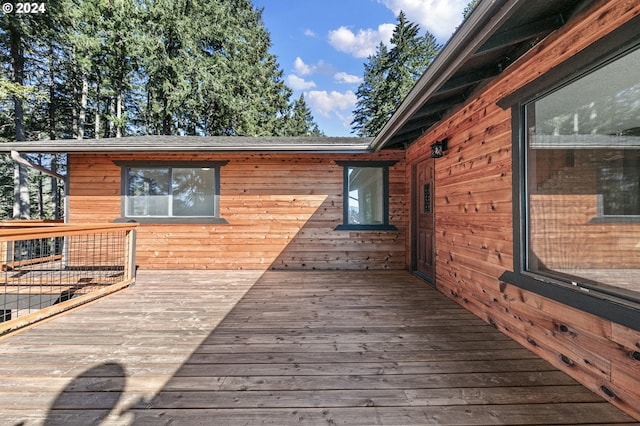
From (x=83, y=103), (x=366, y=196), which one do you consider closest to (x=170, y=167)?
(x=366, y=196)

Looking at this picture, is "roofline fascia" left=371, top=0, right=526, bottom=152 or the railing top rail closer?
"roofline fascia" left=371, top=0, right=526, bottom=152

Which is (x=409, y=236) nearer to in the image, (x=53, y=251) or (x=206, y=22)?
(x=53, y=251)

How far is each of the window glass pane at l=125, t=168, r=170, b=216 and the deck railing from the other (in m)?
0.64

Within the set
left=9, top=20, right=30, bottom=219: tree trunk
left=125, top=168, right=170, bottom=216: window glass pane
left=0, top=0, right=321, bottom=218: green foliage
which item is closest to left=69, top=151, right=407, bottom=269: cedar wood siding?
left=125, top=168, right=170, bottom=216: window glass pane

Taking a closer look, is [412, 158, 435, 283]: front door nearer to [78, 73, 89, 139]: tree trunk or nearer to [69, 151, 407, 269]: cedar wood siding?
[69, 151, 407, 269]: cedar wood siding

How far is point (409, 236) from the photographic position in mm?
4840

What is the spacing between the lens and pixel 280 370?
1777mm

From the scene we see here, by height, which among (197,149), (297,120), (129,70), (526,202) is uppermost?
(297,120)

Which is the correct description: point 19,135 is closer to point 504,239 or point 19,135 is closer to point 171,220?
point 171,220

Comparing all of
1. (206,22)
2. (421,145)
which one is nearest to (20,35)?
(206,22)

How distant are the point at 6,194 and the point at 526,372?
22856 millimetres

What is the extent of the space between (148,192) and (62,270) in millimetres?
1870

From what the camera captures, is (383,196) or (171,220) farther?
(383,196)

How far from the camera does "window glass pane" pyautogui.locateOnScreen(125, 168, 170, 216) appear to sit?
489 cm
